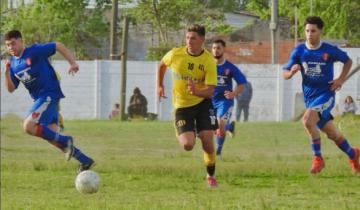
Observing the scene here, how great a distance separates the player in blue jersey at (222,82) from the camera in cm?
1595

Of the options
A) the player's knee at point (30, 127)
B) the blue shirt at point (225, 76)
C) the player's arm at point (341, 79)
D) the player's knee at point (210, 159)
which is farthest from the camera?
the blue shirt at point (225, 76)

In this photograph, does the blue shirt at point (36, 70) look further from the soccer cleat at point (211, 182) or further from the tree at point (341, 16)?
the tree at point (341, 16)

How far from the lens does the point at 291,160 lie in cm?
1659

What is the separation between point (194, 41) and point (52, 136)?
2.35 m

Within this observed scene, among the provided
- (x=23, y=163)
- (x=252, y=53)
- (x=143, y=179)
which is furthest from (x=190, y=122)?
(x=252, y=53)

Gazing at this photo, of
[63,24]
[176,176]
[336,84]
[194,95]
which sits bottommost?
[176,176]

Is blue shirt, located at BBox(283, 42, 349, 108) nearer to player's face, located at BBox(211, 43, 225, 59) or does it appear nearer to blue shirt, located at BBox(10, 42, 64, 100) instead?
player's face, located at BBox(211, 43, 225, 59)

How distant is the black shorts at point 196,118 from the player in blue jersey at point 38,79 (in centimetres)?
161

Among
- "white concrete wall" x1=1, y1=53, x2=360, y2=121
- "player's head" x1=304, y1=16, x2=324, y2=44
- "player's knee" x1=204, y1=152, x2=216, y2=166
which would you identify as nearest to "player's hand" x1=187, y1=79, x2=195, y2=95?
"player's knee" x1=204, y1=152, x2=216, y2=166

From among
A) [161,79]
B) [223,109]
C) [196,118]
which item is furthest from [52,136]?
[223,109]

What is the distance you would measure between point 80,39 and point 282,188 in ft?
127

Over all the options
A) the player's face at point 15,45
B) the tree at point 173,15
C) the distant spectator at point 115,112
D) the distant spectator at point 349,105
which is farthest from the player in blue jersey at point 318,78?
the distant spectator at point 115,112

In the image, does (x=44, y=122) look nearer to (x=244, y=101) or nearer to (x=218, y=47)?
(x=218, y=47)

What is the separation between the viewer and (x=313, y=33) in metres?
13.0
